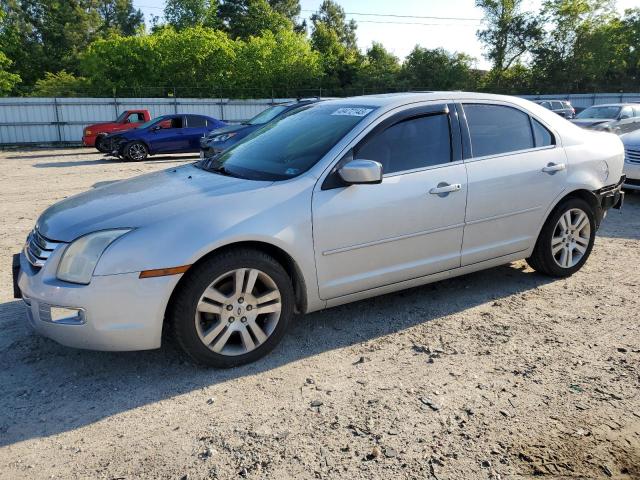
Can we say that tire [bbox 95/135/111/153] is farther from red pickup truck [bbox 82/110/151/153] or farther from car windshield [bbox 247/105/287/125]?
car windshield [bbox 247/105/287/125]

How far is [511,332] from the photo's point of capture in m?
3.94

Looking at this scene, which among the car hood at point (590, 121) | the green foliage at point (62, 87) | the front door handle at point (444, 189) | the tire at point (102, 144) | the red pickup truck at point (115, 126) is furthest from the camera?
the green foliage at point (62, 87)

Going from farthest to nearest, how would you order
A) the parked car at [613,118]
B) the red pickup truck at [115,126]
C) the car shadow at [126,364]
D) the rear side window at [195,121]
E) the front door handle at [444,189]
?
the red pickup truck at [115,126], the rear side window at [195,121], the parked car at [613,118], the front door handle at [444,189], the car shadow at [126,364]

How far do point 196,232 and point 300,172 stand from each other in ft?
2.86

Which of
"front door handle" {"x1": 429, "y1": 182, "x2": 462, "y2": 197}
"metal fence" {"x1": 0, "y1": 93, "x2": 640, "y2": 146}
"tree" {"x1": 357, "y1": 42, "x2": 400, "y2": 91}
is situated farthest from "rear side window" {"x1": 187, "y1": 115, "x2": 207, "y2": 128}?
"tree" {"x1": 357, "y1": 42, "x2": 400, "y2": 91}

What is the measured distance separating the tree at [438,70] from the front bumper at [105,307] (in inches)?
1661

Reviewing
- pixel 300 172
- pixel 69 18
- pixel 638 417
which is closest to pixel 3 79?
pixel 69 18

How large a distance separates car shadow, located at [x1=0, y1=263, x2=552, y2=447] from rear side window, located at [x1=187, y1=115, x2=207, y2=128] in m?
14.2

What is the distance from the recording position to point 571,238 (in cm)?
497

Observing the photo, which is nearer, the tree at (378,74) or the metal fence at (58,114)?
the metal fence at (58,114)

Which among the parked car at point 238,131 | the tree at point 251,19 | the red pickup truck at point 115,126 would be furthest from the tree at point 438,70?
the parked car at point 238,131

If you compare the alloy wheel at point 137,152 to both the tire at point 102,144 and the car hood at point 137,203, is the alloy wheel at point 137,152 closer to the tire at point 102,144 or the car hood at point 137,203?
the tire at point 102,144

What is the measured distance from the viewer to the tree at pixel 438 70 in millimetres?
43062

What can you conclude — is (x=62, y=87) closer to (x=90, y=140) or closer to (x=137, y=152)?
(x=90, y=140)
